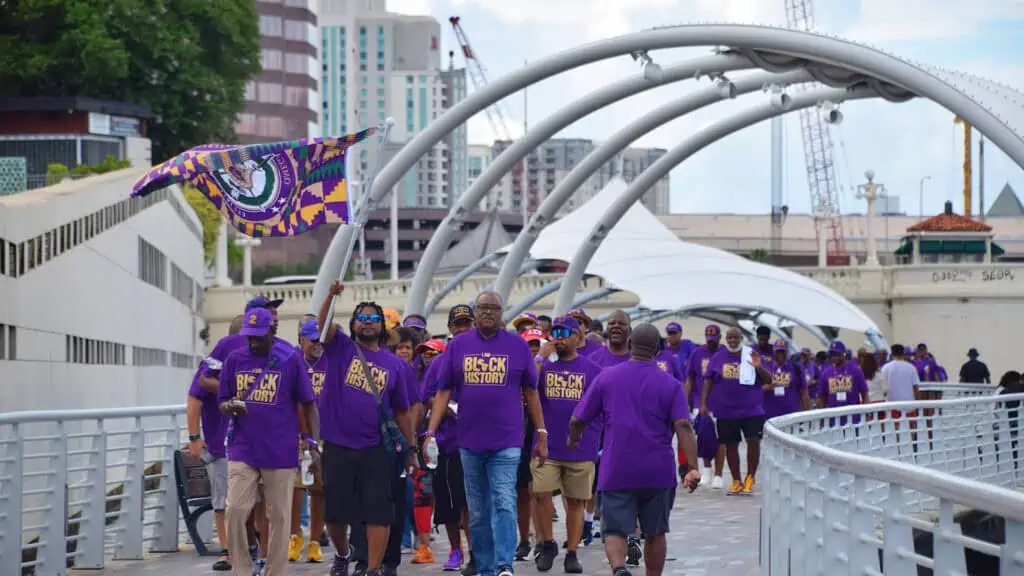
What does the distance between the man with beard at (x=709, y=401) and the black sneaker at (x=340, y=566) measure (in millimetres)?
9486

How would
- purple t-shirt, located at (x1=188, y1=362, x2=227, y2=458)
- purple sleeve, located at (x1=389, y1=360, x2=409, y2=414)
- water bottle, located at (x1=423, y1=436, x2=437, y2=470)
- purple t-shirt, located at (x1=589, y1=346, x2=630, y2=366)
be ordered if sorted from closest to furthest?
water bottle, located at (x1=423, y1=436, x2=437, y2=470)
purple sleeve, located at (x1=389, y1=360, x2=409, y2=414)
purple t-shirt, located at (x1=188, y1=362, x2=227, y2=458)
purple t-shirt, located at (x1=589, y1=346, x2=630, y2=366)

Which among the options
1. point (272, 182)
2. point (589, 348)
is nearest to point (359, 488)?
point (272, 182)

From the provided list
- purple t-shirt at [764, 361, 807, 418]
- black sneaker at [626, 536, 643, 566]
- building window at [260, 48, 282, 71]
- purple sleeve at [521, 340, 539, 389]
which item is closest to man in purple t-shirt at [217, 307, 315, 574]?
purple sleeve at [521, 340, 539, 389]

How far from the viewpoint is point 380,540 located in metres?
12.9

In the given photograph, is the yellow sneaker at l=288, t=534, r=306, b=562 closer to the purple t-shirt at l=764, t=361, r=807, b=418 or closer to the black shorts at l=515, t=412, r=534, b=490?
the black shorts at l=515, t=412, r=534, b=490

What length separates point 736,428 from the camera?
21828mm

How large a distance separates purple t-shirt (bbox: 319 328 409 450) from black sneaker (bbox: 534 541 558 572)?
1888 mm

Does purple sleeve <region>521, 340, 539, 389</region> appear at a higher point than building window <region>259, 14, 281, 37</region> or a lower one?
lower

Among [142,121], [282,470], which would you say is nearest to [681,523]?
[282,470]

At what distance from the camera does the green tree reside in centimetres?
5531

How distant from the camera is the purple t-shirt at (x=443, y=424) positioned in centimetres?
1405

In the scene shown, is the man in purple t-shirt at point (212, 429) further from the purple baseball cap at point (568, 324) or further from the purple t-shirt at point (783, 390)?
the purple t-shirt at point (783, 390)

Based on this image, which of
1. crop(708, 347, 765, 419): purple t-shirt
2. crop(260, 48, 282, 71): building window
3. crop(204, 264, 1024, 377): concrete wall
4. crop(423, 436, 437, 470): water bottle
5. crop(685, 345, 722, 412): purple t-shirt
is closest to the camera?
crop(423, 436, 437, 470): water bottle

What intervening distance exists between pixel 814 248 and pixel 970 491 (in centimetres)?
12760
